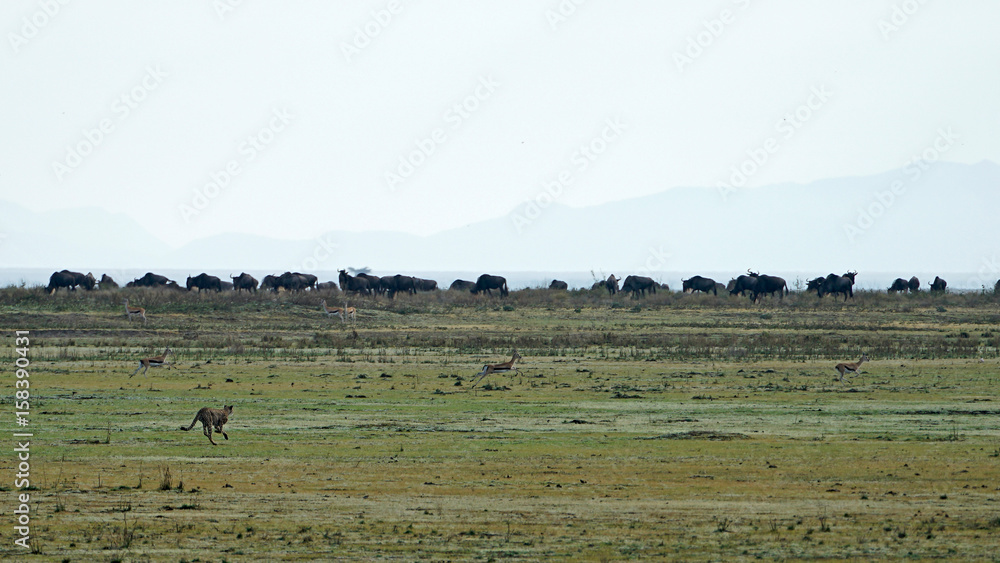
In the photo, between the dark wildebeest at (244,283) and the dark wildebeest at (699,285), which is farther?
the dark wildebeest at (699,285)

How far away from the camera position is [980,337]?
47.3 meters

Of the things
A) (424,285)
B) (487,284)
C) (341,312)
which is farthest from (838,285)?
(341,312)

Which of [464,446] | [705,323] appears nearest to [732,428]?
[464,446]

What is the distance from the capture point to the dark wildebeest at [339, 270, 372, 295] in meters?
82.4

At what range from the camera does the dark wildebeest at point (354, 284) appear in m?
82.4

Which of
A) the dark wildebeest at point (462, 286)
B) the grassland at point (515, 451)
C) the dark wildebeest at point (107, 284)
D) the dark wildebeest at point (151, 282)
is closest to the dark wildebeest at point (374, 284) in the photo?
the dark wildebeest at point (462, 286)

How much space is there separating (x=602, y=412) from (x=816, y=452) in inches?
258

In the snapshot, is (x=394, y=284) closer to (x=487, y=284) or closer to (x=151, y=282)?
(x=487, y=284)

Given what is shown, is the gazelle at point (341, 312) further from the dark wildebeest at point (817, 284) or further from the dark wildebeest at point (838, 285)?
the dark wildebeest at point (817, 284)

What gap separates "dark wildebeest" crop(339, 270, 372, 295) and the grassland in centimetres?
3711

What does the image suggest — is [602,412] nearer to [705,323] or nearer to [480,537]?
[480,537]

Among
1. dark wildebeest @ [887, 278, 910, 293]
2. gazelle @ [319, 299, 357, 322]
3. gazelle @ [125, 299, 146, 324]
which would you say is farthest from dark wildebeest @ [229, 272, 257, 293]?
dark wildebeest @ [887, 278, 910, 293]

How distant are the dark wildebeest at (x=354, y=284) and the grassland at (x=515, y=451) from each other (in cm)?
3711

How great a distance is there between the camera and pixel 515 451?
1906cm
